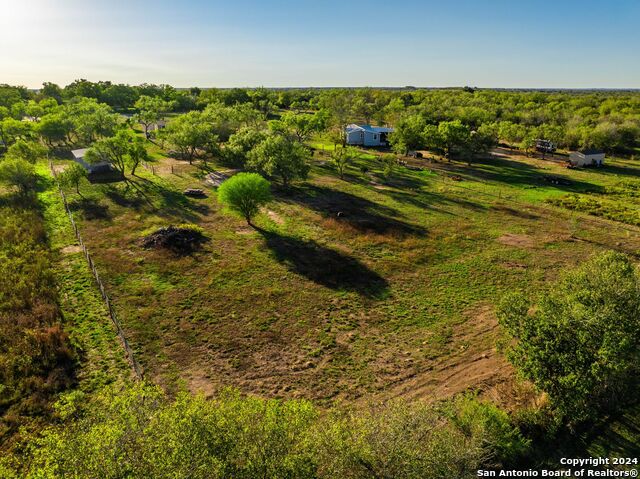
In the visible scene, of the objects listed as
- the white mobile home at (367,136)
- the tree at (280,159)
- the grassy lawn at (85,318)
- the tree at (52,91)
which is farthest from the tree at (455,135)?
the tree at (52,91)

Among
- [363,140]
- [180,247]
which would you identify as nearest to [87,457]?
[180,247]

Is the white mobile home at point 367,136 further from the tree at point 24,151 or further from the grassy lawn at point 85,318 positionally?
the grassy lawn at point 85,318

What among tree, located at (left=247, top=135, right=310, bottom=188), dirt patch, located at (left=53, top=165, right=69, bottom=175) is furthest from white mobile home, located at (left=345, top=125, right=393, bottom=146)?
dirt patch, located at (left=53, top=165, right=69, bottom=175)

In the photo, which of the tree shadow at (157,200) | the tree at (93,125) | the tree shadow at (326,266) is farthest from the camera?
the tree at (93,125)

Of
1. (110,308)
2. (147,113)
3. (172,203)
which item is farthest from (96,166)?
(110,308)

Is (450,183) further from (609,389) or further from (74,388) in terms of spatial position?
(74,388)
